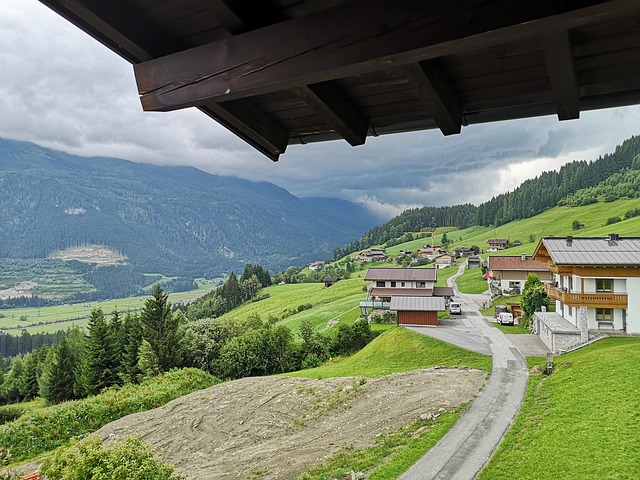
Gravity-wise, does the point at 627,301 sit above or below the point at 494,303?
above

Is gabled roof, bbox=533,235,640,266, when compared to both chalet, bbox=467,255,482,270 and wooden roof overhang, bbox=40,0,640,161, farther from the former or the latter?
chalet, bbox=467,255,482,270

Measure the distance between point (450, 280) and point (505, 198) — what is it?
95.2 meters

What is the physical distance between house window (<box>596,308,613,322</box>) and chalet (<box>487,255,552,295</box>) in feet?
104

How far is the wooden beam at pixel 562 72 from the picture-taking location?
6.29 feet

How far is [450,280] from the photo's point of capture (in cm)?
7506

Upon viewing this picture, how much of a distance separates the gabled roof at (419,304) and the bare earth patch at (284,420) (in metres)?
14.8

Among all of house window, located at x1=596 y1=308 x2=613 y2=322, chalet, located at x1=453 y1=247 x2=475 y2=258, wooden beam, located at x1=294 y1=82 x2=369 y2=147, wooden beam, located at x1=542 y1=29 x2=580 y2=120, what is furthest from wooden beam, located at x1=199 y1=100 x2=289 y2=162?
chalet, located at x1=453 y1=247 x2=475 y2=258

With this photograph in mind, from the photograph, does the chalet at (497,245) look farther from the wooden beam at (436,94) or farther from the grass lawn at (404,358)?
the wooden beam at (436,94)

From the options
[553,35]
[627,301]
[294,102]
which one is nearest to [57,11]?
[294,102]

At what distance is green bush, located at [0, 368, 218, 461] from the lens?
2145cm

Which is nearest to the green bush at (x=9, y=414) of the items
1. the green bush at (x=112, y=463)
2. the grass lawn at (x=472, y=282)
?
the green bush at (x=112, y=463)

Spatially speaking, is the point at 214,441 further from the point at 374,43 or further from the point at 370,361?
the point at 374,43

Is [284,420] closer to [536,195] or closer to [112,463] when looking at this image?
[112,463]

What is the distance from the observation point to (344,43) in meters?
1.96
